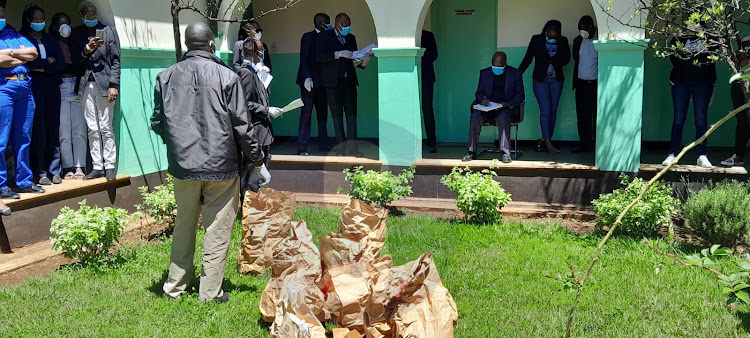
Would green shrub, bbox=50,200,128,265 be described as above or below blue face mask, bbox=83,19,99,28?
below

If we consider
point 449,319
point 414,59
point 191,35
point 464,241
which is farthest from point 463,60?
point 449,319

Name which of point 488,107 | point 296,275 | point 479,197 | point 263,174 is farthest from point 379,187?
point 296,275

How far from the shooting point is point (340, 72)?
31.7ft

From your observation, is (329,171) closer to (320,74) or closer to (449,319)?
(320,74)

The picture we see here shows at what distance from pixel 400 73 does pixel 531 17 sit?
2921mm

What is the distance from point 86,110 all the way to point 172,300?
11.8 ft

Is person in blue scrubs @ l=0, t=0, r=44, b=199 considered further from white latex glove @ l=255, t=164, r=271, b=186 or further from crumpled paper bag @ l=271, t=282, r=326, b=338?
crumpled paper bag @ l=271, t=282, r=326, b=338

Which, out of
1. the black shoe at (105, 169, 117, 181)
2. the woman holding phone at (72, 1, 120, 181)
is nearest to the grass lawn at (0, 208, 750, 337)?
the black shoe at (105, 169, 117, 181)

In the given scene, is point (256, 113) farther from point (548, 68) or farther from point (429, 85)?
point (548, 68)

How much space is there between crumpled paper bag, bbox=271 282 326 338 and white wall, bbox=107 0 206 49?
5008 mm

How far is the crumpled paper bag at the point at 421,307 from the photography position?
417cm

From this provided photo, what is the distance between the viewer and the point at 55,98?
26.9 feet

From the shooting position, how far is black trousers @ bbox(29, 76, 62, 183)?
7.94 metres

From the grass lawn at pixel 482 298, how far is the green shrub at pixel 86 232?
0.19 meters
